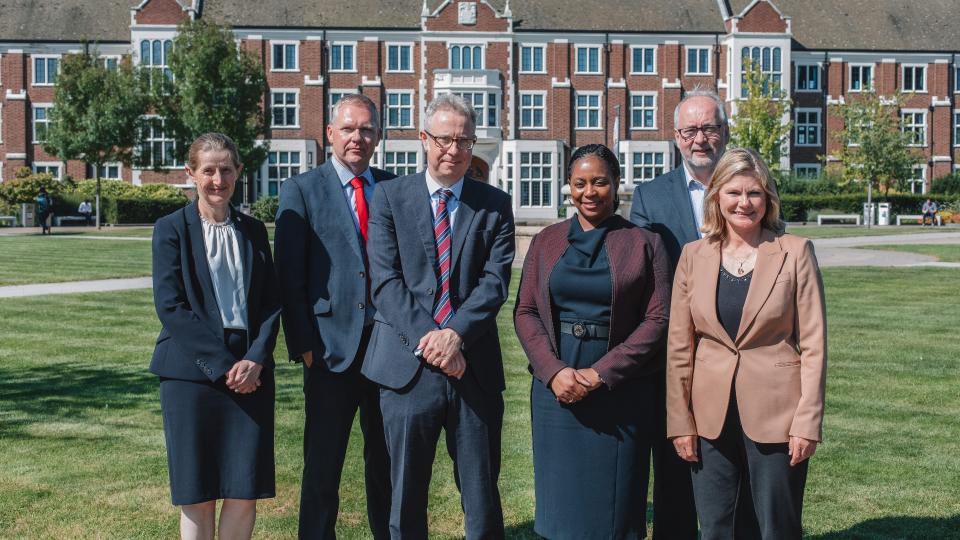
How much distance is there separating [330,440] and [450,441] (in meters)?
0.62

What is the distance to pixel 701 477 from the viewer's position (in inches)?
153

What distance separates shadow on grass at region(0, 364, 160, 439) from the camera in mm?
7504

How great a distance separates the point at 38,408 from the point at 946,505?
21.7 ft

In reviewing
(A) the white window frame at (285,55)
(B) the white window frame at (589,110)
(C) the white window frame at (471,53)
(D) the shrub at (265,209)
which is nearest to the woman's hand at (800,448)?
(D) the shrub at (265,209)

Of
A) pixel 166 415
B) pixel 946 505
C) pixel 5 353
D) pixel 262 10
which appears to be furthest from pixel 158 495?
pixel 262 10

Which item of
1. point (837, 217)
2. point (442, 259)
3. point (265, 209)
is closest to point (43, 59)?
point (265, 209)

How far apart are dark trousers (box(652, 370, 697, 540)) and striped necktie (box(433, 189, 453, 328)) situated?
3.23ft

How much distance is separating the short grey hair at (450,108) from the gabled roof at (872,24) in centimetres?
4945

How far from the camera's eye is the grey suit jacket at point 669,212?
14.4ft

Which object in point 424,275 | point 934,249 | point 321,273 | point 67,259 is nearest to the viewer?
point 424,275

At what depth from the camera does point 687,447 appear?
12.7 ft

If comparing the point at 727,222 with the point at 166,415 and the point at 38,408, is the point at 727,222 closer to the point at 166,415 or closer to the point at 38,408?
the point at 166,415

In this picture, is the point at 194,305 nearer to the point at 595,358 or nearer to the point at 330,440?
the point at 330,440

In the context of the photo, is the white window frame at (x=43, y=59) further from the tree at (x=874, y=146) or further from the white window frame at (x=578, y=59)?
the tree at (x=874, y=146)
